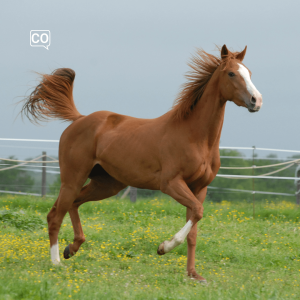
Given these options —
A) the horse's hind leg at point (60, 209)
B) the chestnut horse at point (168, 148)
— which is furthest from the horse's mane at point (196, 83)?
the horse's hind leg at point (60, 209)

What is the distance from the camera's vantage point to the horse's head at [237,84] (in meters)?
4.06

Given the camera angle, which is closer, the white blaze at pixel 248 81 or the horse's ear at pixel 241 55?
the white blaze at pixel 248 81

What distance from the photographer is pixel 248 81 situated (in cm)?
413

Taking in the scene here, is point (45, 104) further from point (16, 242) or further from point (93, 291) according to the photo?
point (93, 291)

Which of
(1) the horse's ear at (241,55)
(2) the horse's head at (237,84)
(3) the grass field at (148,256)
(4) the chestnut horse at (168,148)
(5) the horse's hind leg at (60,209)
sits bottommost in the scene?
(3) the grass field at (148,256)

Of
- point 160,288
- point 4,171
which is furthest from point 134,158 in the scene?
point 4,171

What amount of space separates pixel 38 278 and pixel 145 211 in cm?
486

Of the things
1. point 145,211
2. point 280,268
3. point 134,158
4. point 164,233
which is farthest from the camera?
point 145,211

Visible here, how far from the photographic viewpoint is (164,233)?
21.6 feet

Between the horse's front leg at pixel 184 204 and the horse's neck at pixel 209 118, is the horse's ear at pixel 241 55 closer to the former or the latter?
the horse's neck at pixel 209 118

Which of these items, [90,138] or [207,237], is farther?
[207,237]

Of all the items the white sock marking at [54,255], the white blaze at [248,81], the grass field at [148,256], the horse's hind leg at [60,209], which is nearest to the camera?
the grass field at [148,256]

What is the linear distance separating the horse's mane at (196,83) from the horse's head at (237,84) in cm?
17

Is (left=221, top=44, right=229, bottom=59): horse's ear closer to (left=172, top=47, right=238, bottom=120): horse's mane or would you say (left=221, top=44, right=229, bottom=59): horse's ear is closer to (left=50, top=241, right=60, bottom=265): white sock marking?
(left=172, top=47, right=238, bottom=120): horse's mane
